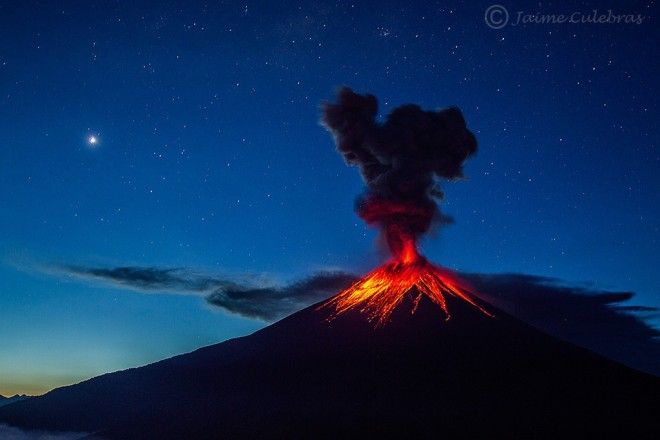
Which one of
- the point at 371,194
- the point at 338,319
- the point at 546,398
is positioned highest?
the point at 371,194

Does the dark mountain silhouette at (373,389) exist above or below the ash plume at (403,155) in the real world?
below

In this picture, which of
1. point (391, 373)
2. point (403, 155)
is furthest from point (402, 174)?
point (391, 373)

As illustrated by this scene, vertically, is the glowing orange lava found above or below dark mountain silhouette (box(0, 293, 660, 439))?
above

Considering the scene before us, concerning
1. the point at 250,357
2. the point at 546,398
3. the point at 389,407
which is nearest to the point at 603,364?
the point at 546,398

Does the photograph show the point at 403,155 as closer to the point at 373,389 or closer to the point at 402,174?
the point at 402,174

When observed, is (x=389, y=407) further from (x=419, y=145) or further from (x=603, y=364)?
(x=419, y=145)

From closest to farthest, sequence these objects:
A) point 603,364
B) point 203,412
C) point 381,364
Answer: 1. point 203,412
2. point 381,364
3. point 603,364
